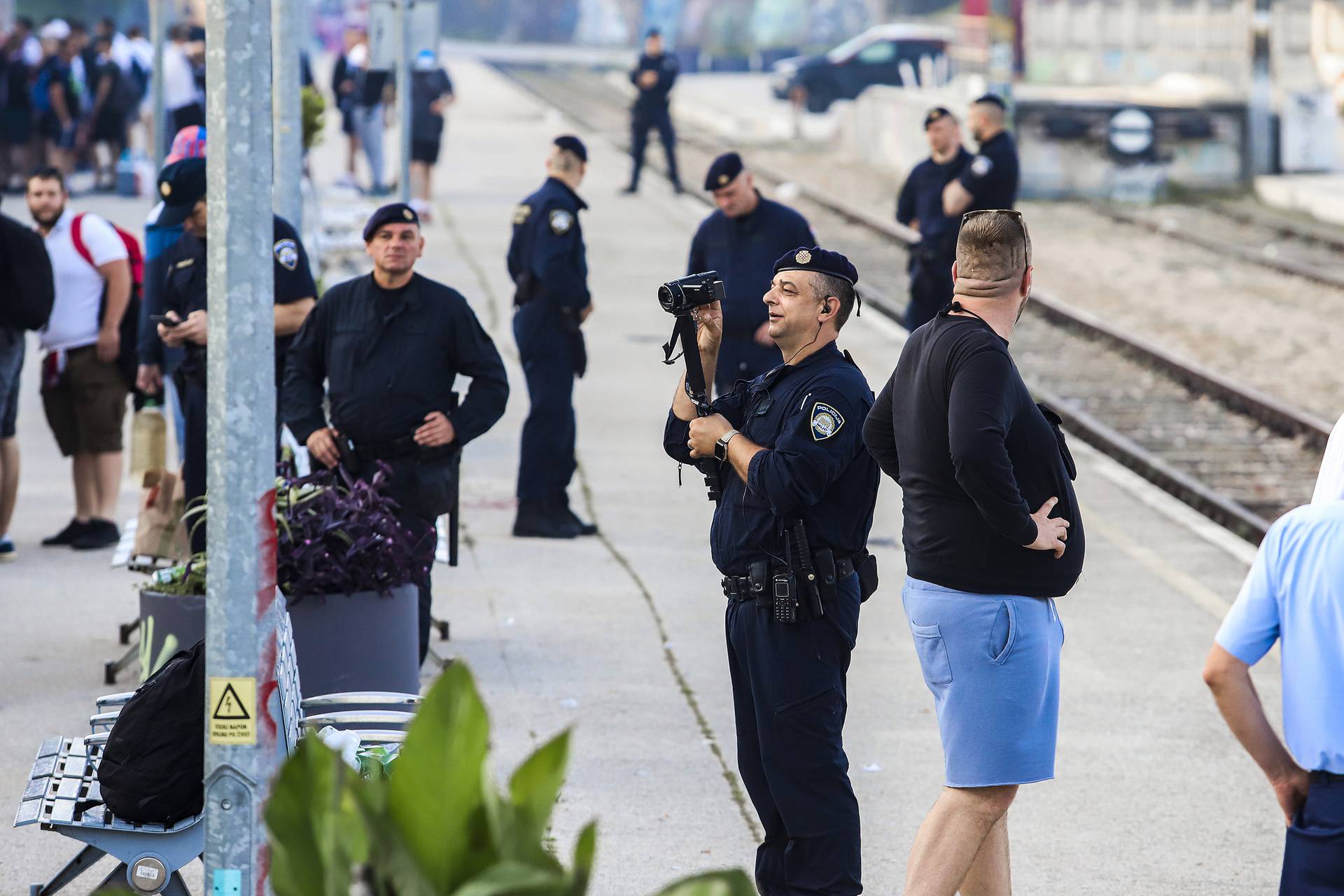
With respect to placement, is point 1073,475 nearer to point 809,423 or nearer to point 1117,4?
point 809,423

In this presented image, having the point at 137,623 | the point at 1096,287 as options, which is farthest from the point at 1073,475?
the point at 1096,287

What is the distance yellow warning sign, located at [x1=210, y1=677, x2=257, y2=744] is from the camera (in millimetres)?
3697

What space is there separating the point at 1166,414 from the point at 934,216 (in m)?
3.30

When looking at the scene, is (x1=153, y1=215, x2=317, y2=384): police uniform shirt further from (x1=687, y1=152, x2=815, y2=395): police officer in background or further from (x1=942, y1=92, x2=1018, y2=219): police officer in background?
(x1=942, y1=92, x2=1018, y2=219): police officer in background

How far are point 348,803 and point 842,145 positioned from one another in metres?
30.2

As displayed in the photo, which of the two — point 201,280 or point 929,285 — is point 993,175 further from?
point 201,280

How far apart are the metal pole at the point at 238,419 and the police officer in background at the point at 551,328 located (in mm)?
5133

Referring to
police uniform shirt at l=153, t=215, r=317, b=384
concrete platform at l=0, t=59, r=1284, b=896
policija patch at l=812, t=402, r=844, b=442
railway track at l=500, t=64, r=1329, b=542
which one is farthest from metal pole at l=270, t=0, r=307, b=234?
railway track at l=500, t=64, r=1329, b=542

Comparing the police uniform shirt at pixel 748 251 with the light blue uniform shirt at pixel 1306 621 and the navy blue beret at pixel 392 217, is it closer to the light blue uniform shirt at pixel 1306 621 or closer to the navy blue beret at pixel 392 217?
the navy blue beret at pixel 392 217

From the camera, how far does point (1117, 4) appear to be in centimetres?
2845

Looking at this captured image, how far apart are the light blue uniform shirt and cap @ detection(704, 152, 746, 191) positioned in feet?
18.9

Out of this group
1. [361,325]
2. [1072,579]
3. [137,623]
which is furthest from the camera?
[137,623]

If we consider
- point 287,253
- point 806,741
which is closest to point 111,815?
point 806,741

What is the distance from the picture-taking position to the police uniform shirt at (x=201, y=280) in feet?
23.7
